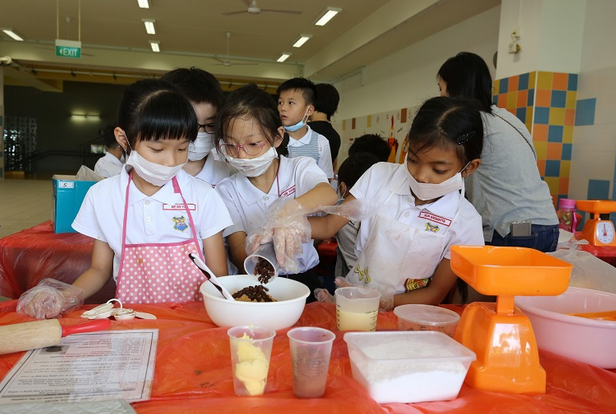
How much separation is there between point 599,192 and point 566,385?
145 inches

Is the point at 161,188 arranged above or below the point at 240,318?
above

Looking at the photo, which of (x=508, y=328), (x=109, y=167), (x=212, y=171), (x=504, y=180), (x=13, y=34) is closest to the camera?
(x=508, y=328)

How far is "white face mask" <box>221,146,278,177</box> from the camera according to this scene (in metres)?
1.75

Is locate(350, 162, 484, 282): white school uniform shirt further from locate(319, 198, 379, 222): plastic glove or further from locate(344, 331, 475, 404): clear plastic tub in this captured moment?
locate(344, 331, 475, 404): clear plastic tub

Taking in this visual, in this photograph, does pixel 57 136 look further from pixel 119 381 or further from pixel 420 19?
pixel 119 381

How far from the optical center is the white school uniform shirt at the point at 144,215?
5.45ft

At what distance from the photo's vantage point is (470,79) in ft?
7.95

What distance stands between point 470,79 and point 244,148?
53.2 inches

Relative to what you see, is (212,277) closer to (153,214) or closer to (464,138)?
(153,214)

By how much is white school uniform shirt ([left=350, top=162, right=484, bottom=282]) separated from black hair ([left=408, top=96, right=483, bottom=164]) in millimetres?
176

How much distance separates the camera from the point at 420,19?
6.70 metres

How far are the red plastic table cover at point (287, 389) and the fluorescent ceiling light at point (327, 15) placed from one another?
7414 mm

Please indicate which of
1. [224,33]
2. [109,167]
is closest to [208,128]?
[109,167]

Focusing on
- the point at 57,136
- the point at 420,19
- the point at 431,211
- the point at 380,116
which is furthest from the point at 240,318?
the point at 57,136
